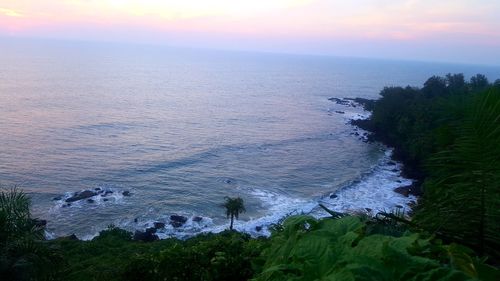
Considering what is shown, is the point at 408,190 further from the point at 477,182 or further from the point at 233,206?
the point at 477,182

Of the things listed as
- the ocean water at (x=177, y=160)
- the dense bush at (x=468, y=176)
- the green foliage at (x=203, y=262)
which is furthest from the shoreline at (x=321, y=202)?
the dense bush at (x=468, y=176)

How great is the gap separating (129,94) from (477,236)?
301 ft

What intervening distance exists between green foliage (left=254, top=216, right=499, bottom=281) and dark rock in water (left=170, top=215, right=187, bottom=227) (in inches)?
1171

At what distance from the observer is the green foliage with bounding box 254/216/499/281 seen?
152 cm

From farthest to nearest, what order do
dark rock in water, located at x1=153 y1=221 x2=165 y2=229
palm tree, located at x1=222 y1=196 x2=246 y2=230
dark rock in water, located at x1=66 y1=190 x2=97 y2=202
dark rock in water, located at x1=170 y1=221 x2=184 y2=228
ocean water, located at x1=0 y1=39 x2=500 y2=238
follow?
dark rock in water, located at x1=66 y1=190 x2=97 y2=202
ocean water, located at x1=0 y1=39 x2=500 y2=238
dark rock in water, located at x1=170 y1=221 x2=184 y2=228
dark rock in water, located at x1=153 y1=221 x2=165 y2=229
palm tree, located at x1=222 y1=196 x2=246 y2=230

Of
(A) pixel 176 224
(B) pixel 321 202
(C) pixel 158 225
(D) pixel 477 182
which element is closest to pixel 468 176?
(D) pixel 477 182

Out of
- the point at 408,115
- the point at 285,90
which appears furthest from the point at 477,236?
the point at 285,90

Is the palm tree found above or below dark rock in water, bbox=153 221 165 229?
above

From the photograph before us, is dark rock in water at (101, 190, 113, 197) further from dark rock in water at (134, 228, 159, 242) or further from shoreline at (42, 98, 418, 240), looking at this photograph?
dark rock in water at (134, 228, 159, 242)

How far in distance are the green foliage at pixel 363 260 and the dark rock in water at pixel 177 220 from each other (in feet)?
97.6

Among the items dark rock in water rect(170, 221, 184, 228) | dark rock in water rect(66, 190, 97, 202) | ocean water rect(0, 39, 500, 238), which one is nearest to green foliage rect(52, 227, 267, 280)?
ocean water rect(0, 39, 500, 238)

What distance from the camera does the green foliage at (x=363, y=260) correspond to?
4.98ft

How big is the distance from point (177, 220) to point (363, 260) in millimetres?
30988

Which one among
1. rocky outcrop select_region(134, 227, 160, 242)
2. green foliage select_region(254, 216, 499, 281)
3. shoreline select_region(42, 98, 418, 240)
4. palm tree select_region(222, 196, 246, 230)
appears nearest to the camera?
green foliage select_region(254, 216, 499, 281)
